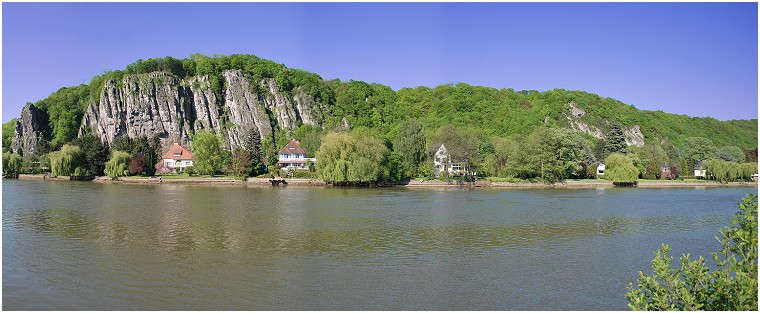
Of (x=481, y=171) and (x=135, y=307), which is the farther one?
(x=481, y=171)

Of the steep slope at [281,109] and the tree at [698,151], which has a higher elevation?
the steep slope at [281,109]

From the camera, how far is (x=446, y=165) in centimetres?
6200

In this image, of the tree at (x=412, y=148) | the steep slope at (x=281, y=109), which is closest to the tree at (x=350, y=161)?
the tree at (x=412, y=148)

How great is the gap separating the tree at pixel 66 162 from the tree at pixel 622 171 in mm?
55340

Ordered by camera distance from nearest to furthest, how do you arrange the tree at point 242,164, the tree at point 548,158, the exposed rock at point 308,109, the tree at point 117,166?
the tree at point 548,158, the tree at point 242,164, the tree at point 117,166, the exposed rock at point 308,109

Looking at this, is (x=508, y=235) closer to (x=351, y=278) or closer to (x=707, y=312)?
(x=351, y=278)

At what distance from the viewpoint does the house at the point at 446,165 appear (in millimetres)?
60309

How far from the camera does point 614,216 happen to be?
91.3 feet

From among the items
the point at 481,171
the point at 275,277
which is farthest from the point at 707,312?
the point at 481,171

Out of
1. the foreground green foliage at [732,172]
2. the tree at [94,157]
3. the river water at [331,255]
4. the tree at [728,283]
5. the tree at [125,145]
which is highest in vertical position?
the tree at [125,145]

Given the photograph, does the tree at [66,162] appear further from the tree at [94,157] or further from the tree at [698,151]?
the tree at [698,151]

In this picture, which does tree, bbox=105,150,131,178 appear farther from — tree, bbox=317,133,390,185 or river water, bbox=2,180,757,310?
river water, bbox=2,180,757,310

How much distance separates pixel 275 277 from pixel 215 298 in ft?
6.58

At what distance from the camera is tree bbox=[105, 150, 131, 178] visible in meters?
60.1
